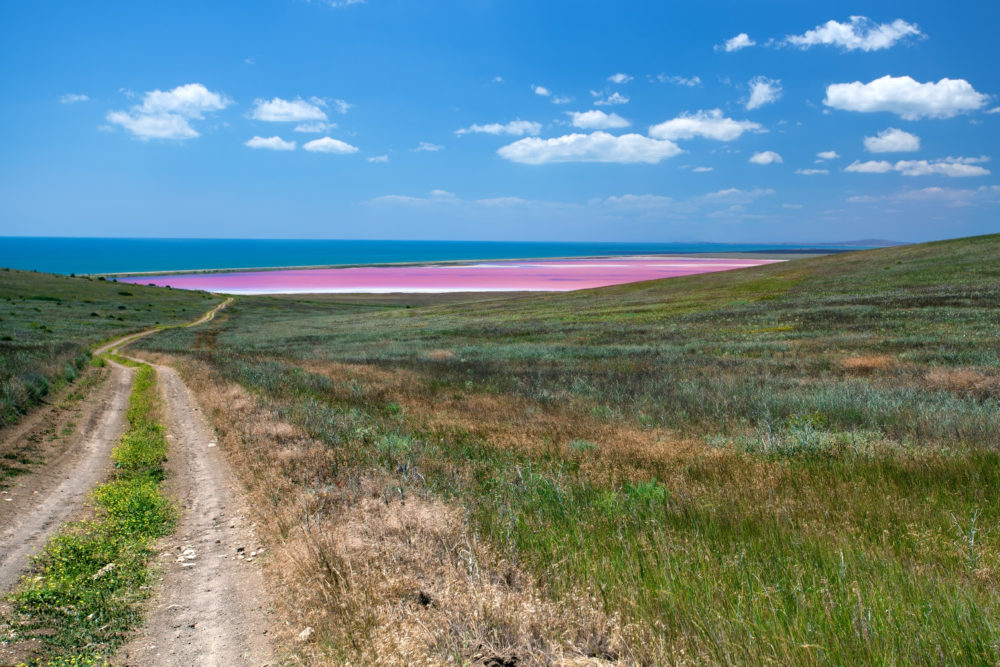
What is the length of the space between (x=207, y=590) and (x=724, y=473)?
6.24 m

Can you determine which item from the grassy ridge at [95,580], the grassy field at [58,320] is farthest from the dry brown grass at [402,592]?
the grassy field at [58,320]

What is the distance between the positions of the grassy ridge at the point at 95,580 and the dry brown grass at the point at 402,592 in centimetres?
140

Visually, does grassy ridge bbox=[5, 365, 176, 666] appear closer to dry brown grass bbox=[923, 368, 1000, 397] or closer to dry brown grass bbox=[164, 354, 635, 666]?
dry brown grass bbox=[164, 354, 635, 666]

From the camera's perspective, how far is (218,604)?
17.9 ft

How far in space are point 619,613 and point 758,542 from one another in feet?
A: 5.64

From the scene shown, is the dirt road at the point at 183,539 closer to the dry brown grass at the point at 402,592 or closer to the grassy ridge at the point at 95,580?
the grassy ridge at the point at 95,580

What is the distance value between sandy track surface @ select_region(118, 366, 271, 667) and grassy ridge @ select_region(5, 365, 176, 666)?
227 mm

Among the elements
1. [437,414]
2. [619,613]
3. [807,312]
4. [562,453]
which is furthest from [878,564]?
[807,312]

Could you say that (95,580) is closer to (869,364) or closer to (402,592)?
(402,592)

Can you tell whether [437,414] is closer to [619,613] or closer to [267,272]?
[619,613]

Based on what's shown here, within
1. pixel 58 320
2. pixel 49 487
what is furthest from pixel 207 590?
pixel 58 320

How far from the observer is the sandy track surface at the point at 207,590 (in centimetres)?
471

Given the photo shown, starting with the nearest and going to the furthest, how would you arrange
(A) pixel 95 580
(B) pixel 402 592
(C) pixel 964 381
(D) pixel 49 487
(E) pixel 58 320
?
(B) pixel 402 592 < (A) pixel 95 580 < (D) pixel 49 487 < (C) pixel 964 381 < (E) pixel 58 320

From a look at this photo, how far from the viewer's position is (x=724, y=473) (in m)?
6.94
